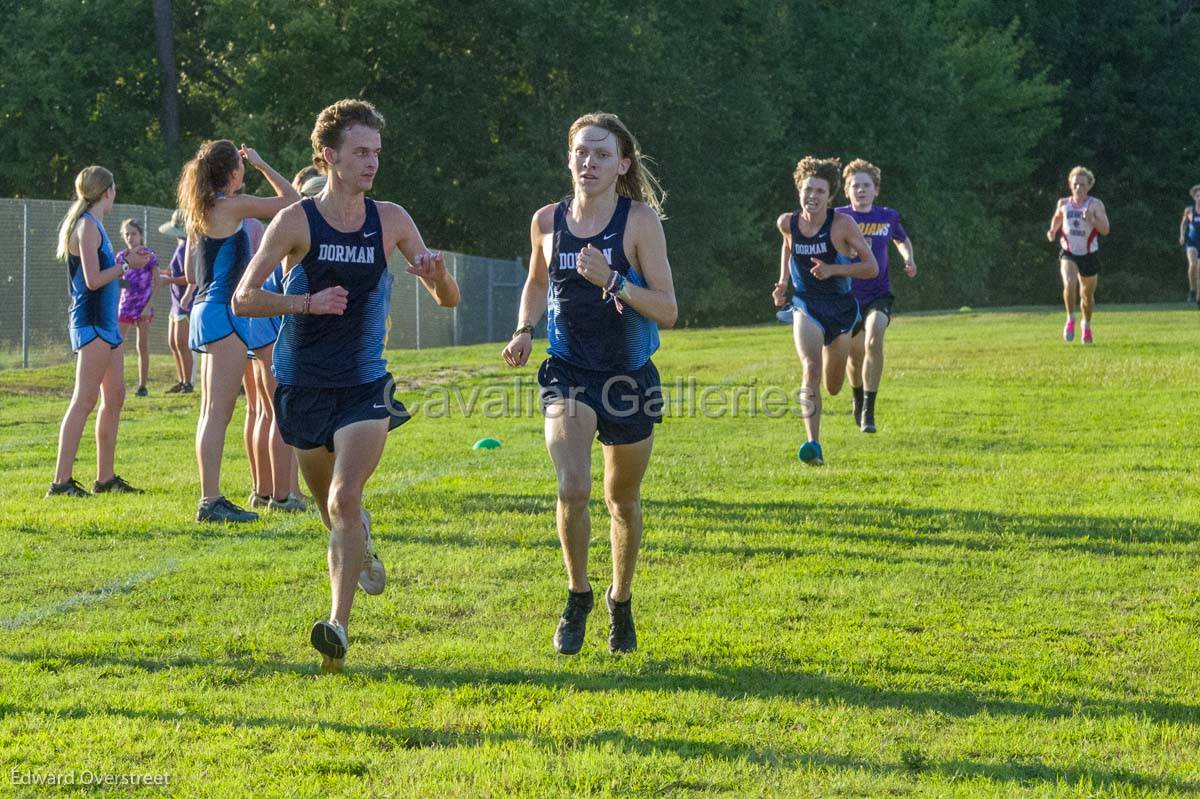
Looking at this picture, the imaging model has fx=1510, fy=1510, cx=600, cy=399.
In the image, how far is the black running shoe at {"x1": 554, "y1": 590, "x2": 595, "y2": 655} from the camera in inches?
Answer: 235

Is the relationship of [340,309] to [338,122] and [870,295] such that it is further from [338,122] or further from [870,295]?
[870,295]

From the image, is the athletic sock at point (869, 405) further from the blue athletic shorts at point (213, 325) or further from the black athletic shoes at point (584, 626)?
the black athletic shoes at point (584, 626)

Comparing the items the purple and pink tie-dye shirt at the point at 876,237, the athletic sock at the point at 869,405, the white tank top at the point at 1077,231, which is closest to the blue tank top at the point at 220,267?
the purple and pink tie-dye shirt at the point at 876,237

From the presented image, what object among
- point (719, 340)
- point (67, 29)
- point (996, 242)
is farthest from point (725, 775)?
point (996, 242)

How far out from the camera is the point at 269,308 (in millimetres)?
5707

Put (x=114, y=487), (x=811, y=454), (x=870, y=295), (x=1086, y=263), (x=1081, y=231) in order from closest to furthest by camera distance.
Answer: (x=114, y=487)
(x=811, y=454)
(x=870, y=295)
(x=1081, y=231)
(x=1086, y=263)

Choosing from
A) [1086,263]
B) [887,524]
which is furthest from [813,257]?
[1086,263]

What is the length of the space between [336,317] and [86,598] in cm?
204

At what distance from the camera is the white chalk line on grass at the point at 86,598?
21.2 feet

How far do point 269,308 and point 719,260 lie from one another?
48.1 metres

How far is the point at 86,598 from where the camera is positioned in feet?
22.6

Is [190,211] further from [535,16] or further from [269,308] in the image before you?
[535,16]

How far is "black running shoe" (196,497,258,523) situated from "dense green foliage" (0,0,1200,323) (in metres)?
30.0

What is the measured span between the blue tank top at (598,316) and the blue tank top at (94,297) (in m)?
4.89
